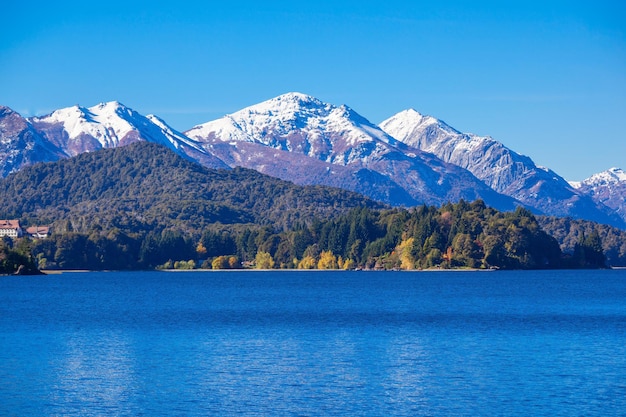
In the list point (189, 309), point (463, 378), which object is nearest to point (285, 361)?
point (463, 378)

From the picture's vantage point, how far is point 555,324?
9625 cm

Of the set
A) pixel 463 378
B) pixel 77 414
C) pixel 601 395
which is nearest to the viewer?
pixel 77 414

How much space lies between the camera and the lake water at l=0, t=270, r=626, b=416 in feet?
173

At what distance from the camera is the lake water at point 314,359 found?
2077 inches

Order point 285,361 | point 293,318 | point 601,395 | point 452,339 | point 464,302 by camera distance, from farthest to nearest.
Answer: point 464,302, point 293,318, point 452,339, point 285,361, point 601,395

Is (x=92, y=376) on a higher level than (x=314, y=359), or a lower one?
lower

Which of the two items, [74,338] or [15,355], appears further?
[74,338]

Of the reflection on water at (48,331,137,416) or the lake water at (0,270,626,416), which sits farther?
the lake water at (0,270,626,416)

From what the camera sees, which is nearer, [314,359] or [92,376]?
[92,376]

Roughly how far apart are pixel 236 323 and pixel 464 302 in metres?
44.1

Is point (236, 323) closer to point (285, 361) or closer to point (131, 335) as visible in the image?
point (131, 335)

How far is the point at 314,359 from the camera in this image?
68.4 m

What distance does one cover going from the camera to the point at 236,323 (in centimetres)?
9719

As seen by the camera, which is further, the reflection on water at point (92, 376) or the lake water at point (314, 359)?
the lake water at point (314, 359)
